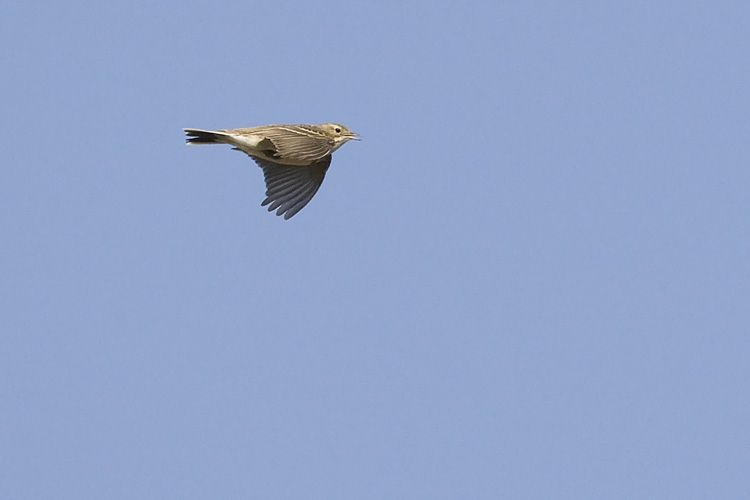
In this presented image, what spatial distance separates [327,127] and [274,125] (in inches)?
32.3

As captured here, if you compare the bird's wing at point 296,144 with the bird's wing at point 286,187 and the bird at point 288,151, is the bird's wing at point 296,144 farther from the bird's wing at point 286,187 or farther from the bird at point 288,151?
the bird's wing at point 286,187

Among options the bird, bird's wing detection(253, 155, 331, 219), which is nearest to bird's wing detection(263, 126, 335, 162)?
the bird

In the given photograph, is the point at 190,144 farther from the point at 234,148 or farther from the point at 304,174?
the point at 304,174

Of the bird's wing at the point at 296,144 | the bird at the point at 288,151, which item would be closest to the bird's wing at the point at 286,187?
the bird at the point at 288,151

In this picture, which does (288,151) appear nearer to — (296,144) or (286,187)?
(296,144)

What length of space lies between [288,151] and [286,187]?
1.69m

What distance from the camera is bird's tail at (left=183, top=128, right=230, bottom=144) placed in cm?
1617

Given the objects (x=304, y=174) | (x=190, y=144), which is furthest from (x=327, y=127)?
(x=190, y=144)

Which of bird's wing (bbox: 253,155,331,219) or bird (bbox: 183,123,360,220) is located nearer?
bird (bbox: 183,123,360,220)

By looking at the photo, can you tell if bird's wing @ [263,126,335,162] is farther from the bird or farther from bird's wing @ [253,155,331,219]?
bird's wing @ [253,155,331,219]

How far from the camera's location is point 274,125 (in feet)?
55.4

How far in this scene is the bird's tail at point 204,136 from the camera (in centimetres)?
1617

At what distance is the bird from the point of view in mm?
15969

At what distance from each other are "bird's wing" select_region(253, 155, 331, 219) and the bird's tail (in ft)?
3.58
